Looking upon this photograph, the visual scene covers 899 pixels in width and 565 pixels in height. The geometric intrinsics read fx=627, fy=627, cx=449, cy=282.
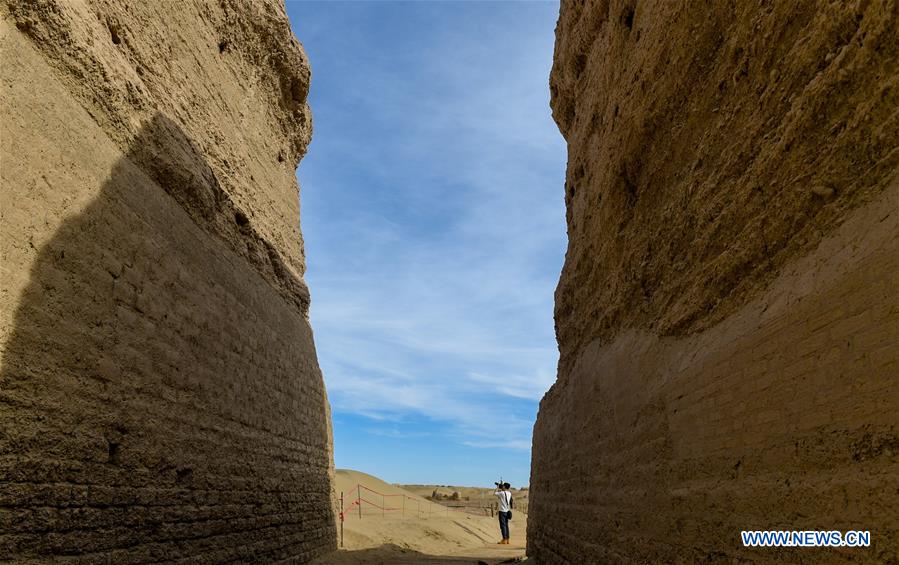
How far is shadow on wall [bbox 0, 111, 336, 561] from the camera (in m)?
3.68

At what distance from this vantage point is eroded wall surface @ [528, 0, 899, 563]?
2.59 meters

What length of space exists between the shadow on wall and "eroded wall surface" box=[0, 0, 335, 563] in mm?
17

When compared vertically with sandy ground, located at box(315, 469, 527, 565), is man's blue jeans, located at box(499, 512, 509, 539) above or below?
above

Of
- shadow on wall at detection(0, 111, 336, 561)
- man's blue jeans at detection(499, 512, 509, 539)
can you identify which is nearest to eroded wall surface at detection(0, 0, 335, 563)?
shadow on wall at detection(0, 111, 336, 561)

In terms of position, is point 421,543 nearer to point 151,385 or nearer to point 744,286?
point 151,385

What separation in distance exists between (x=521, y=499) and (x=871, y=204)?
4618 centimetres

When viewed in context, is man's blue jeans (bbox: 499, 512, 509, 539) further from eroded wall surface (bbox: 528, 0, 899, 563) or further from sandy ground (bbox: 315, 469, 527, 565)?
eroded wall surface (bbox: 528, 0, 899, 563)

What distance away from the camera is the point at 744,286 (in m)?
3.64

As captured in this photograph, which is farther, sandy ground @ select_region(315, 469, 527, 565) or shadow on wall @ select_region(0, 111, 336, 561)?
sandy ground @ select_region(315, 469, 527, 565)

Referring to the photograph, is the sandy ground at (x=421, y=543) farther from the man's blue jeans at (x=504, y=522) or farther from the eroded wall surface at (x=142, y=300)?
the eroded wall surface at (x=142, y=300)

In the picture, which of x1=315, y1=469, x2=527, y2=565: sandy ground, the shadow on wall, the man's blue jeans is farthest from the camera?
the man's blue jeans

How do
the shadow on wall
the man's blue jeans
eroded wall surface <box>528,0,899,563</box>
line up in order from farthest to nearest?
1. the man's blue jeans
2. the shadow on wall
3. eroded wall surface <box>528,0,899,563</box>

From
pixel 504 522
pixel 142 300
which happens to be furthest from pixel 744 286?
pixel 504 522

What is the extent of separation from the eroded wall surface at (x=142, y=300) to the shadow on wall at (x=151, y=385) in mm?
17
